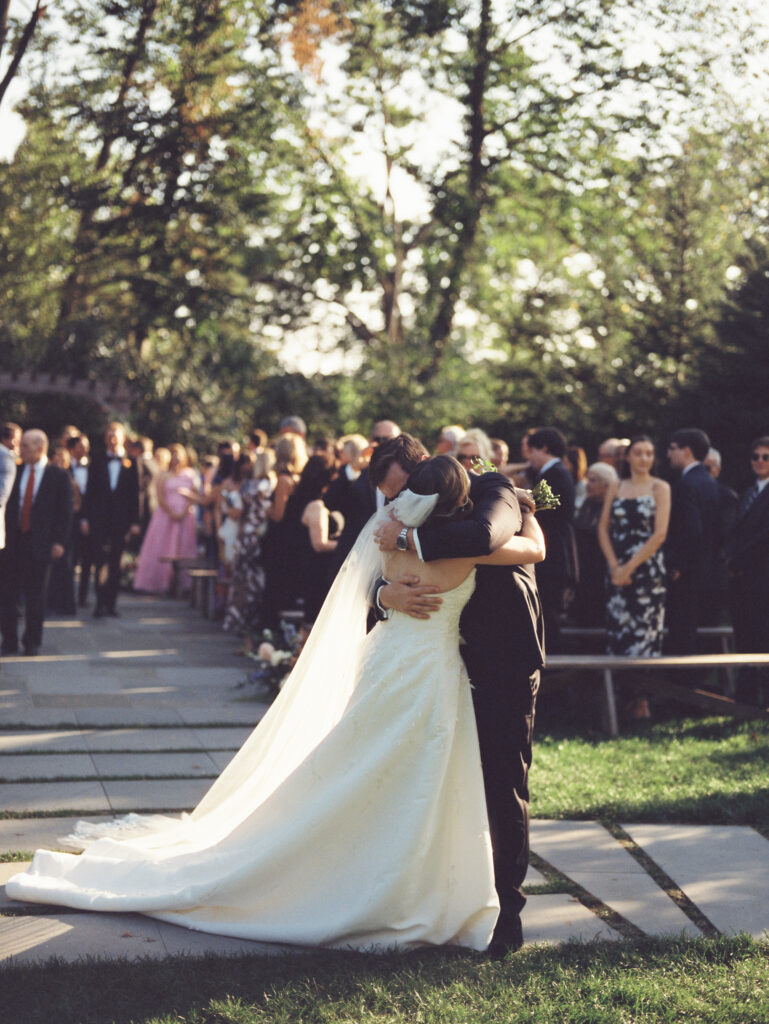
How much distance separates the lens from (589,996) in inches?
156

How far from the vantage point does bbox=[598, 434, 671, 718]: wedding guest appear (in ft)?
29.1

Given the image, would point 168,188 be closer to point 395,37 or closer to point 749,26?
point 395,37

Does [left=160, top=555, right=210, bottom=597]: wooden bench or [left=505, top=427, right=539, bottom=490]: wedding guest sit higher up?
[left=505, top=427, right=539, bottom=490]: wedding guest

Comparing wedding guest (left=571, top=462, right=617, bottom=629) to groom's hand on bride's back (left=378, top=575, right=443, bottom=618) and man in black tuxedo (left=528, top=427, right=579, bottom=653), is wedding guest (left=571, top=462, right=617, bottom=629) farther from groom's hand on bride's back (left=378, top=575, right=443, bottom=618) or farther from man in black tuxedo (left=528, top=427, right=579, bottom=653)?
groom's hand on bride's back (left=378, top=575, right=443, bottom=618)

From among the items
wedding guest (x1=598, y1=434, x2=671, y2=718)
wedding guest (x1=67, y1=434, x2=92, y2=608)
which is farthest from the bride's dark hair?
wedding guest (x1=67, y1=434, x2=92, y2=608)

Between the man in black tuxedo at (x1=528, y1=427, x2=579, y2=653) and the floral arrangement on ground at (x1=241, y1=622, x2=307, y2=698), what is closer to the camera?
the man in black tuxedo at (x1=528, y1=427, x2=579, y2=653)

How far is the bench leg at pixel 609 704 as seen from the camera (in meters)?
8.44

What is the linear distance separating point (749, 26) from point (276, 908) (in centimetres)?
1094

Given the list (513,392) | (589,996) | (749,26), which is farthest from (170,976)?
(513,392)

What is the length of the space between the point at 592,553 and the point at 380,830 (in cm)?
602

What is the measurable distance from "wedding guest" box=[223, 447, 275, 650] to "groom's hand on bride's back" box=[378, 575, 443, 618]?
25.6 feet

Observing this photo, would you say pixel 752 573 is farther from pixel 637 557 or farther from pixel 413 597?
pixel 413 597

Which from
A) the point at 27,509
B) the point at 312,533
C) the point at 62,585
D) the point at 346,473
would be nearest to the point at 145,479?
the point at 62,585

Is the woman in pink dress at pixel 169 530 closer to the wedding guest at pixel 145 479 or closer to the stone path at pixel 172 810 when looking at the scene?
the wedding guest at pixel 145 479
